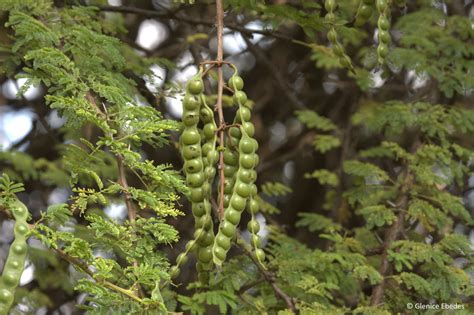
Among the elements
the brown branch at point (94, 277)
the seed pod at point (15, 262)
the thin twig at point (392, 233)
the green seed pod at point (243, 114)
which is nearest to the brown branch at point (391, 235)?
the thin twig at point (392, 233)

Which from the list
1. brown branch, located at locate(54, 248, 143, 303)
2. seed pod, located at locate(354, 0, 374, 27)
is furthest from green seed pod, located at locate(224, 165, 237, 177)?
seed pod, located at locate(354, 0, 374, 27)

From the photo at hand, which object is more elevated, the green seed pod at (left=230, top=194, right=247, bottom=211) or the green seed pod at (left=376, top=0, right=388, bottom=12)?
the green seed pod at (left=376, top=0, right=388, bottom=12)

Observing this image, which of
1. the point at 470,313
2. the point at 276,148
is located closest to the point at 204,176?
the point at 470,313

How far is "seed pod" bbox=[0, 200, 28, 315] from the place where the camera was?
2.22 metres

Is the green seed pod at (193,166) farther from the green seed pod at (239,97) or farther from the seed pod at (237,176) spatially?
the green seed pod at (239,97)

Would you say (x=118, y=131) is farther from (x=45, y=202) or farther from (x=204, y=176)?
(x=45, y=202)

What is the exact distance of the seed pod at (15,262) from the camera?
2225 mm

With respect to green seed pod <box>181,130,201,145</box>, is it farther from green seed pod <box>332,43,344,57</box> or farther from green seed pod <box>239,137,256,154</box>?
green seed pod <box>332,43,344,57</box>

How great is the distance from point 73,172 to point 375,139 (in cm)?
315

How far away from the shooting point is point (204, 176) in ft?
8.61

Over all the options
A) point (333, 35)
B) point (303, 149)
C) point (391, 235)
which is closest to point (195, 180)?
point (333, 35)

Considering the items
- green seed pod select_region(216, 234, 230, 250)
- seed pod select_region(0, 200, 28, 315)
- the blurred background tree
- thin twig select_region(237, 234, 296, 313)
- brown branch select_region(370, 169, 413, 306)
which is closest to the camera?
seed pod select_region(0, 200, 28, 315)

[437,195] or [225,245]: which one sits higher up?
[225,245]

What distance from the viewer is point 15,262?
88.7 inches
